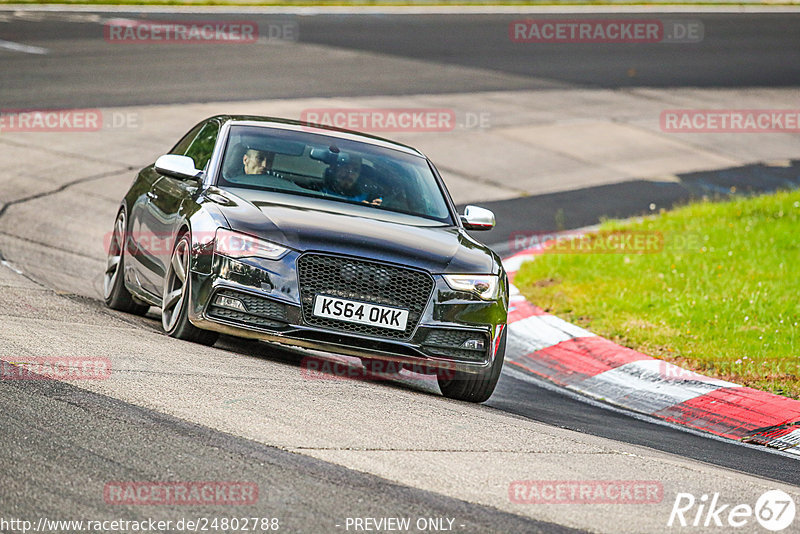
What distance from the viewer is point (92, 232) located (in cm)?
1270

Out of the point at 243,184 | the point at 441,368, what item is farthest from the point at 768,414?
the point at 243,184

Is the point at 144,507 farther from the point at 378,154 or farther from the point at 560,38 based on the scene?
the point at 560,38

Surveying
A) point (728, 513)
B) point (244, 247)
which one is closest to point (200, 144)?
point (244, 247)

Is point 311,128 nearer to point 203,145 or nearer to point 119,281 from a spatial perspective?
point 203,145

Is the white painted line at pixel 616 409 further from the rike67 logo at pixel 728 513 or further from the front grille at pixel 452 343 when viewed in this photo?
the rike67 logo at pixel 728 513

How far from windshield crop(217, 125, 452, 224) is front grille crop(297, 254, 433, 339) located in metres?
1.07

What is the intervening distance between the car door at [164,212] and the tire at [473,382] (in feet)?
6.62

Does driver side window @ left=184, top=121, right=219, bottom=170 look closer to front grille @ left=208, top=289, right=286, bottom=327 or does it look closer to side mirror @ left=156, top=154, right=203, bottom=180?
side mirror @ left=156, top=154, right=203, bottom=180

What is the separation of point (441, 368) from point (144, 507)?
10.5ft

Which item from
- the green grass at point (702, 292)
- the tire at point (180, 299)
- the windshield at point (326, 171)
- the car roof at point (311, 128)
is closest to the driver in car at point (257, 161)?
the windshield at point (326, 171)

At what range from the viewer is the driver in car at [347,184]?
812cm

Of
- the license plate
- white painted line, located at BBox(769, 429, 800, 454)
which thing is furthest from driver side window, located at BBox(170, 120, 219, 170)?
white painted line, located at BBox(769, 429, 800, 454)

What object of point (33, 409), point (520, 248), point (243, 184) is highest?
point (243, 184)

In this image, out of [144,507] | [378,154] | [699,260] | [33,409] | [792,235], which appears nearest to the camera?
[144,507]
